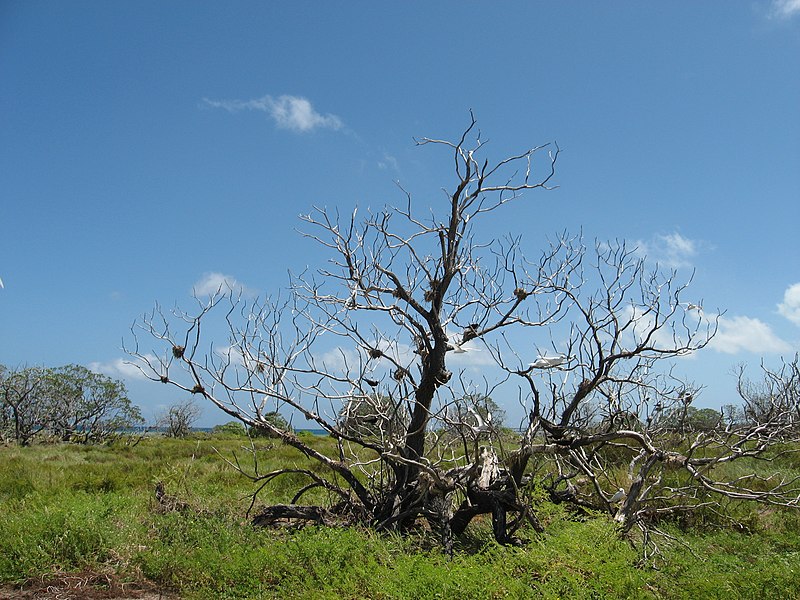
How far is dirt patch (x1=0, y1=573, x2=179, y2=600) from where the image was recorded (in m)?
5.27

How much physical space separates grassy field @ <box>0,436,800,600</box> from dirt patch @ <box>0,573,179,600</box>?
0.6 inches

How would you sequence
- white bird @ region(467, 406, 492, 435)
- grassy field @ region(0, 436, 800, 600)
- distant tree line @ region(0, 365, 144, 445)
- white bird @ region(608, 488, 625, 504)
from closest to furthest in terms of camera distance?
grassy field @ region(0, 436, 800, 600) → white bird @ region(608, 488, 625, 504) → white bird @ region(467, 406, 492, 435) → distant tree line @ region(0, 365, 144, 445)

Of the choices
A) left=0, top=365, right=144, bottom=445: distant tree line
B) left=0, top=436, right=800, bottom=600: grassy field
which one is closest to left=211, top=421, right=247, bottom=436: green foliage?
left=0, top=365, right=144, bottom=445: distant tree line

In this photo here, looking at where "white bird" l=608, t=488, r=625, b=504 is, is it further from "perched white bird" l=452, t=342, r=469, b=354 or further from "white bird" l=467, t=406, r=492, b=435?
"perched white bird" l=452, t=342, r=469, b=354

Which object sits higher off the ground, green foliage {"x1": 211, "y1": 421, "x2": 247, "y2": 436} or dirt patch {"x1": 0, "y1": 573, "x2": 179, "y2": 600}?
green foliage {"x1": 211, "y1": 421, "x2": 247, "y2": 436}

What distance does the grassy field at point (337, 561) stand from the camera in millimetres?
4898

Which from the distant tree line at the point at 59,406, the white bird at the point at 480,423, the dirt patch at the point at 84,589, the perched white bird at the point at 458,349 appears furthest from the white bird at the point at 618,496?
the distant tree line at the point at 59,406

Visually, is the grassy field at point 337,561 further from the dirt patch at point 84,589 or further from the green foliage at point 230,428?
the green foliage at point 230,428

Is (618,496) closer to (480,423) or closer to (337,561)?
(480,423)

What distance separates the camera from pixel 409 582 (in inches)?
196

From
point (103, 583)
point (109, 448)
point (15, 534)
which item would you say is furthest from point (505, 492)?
point (109, 448)

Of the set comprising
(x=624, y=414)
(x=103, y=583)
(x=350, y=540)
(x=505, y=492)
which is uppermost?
(x=624, y=414)

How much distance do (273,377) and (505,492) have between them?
3.13 meters

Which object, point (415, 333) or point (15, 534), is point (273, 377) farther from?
point (15, 534)
